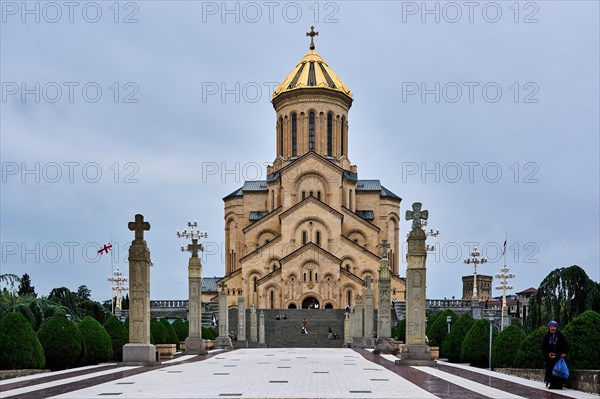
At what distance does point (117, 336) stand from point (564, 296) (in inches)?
481

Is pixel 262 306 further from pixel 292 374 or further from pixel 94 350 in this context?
pixel 292 374

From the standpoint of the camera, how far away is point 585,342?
12922mm

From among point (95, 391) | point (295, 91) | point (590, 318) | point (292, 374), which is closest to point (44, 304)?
point (292, 374)

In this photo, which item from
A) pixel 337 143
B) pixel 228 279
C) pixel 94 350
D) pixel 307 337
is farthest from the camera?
pixel 337 143

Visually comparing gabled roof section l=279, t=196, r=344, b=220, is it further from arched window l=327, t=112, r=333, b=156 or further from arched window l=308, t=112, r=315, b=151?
arched window l=327, t=112, r=333, b=156

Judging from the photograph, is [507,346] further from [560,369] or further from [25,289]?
[25,289]

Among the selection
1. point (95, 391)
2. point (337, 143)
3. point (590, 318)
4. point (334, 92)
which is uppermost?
point (334, 92)

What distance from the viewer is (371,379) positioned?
42.8 feet

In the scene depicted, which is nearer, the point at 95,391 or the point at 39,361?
the point at 95,391

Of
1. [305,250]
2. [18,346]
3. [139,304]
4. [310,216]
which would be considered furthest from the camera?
[310,216]

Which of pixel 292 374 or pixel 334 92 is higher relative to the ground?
pixel 334 92

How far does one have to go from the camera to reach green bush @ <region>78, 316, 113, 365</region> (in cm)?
1816

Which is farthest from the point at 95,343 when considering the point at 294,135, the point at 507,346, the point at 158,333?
the point at 294,135

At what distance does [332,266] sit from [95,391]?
4284 cm
